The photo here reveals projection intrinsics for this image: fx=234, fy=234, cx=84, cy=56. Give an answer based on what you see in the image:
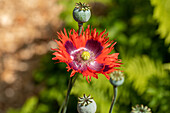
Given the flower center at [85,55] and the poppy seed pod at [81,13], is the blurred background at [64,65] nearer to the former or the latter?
the flower center at [85,55]

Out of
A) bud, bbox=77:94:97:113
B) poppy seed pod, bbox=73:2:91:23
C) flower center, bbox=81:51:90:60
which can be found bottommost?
bud, bbox=77:94:97:113

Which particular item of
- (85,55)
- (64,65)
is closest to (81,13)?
(85,55)

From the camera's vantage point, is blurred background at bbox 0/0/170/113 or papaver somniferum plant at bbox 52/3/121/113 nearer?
papaver somniferum plant at bbox 52/3/121/113

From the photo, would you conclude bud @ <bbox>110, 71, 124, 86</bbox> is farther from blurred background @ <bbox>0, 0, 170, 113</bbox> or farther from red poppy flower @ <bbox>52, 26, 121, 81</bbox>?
blurred background @ <bbox>0, 0, 170, 113</bbox>

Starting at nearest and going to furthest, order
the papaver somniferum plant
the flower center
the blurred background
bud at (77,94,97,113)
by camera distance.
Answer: bud at (77,94,97,113) < the papaver somniferum plant < the flower center < the blurred background

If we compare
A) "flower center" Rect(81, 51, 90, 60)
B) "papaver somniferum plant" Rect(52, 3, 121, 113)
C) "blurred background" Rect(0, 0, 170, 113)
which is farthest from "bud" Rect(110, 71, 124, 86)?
"blurred background" Rect(0, 0, 170, 113)

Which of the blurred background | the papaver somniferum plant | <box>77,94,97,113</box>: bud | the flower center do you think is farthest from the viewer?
the blurred background

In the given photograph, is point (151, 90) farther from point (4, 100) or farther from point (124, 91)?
point (4, 100)

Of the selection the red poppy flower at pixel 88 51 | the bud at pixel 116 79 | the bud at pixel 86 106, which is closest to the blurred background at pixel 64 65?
the red poppy flower at pixel 88 51
